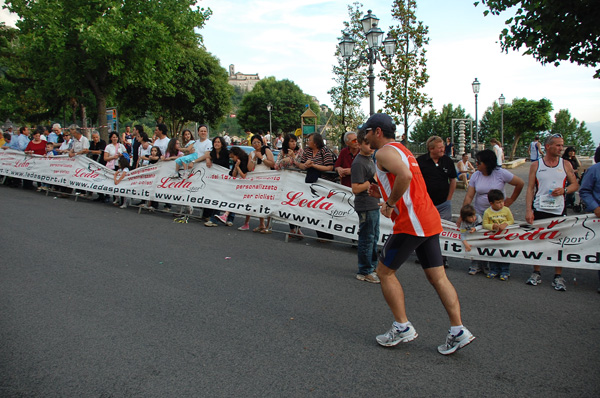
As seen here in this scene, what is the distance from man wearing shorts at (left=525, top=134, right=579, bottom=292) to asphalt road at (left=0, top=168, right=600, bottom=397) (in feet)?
0.88

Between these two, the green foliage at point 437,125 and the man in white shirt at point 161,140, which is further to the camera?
the green foliage at point 437,125

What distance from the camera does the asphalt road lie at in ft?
10.9

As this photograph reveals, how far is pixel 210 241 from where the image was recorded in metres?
8.18

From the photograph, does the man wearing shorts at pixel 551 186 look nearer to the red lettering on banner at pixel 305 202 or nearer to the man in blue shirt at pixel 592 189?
the man in blue shirt at pixel 592 189

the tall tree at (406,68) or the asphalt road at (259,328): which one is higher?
the tall tree at (406,68)

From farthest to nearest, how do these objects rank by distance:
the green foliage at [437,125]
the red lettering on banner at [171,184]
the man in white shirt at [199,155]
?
the green foliage at [437,125] → the red lettering on banner at [171,184] → the man in white shirt at [199,155]

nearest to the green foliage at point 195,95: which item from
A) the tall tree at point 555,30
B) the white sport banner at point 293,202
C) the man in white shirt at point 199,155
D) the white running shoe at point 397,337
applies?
the white sport banner at point 293,202

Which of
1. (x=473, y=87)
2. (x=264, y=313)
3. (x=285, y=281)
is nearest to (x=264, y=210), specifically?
(x=285, y=281)

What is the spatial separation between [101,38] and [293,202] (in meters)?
19.4

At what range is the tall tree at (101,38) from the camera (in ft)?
78.3

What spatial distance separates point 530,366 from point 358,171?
3180 mm

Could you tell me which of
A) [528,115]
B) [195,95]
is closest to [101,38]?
[195,95]

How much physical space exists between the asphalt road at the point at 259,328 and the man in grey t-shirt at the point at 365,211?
29 centimetres

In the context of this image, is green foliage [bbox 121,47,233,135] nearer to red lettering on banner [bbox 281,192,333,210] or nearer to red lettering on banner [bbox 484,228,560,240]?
red lettering on banner [bbox 281,192,333,210]
